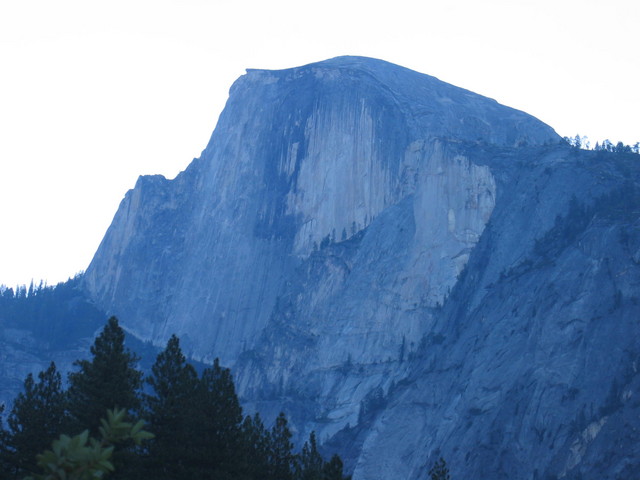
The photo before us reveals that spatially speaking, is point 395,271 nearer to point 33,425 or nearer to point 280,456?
point 280,456

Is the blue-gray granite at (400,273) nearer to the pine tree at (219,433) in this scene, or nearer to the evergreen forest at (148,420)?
the pine tree at (219,433)

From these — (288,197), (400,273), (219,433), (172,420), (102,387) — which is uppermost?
(288,197)

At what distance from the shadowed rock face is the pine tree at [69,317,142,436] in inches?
2199

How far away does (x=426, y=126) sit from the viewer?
15388cm

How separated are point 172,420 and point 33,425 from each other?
6.03m

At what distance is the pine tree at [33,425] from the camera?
40062 millimetres

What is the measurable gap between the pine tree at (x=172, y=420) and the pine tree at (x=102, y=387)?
3.27 feet

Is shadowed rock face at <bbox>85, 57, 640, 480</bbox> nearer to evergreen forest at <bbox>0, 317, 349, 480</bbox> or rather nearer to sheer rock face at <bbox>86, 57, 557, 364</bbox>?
sheer rock face at <bbox>86, 57, 557, 364</bbox>

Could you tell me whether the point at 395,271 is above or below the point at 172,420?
above

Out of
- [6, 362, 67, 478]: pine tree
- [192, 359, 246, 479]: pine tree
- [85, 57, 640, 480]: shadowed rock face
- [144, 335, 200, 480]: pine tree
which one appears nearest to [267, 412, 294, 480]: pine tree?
[192, 359, 246, 479]: pine tree

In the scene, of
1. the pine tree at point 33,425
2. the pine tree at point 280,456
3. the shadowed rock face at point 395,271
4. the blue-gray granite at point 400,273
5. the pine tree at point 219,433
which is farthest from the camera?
the shadowed rock face at point 395,271

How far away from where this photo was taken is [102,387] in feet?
129

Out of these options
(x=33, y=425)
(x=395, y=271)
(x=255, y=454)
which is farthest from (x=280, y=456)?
(x=395, y=271)

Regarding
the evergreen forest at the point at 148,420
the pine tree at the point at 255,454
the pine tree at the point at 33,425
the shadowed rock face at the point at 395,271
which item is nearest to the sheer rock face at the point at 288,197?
the shadowed rock face at the point at 395,271
